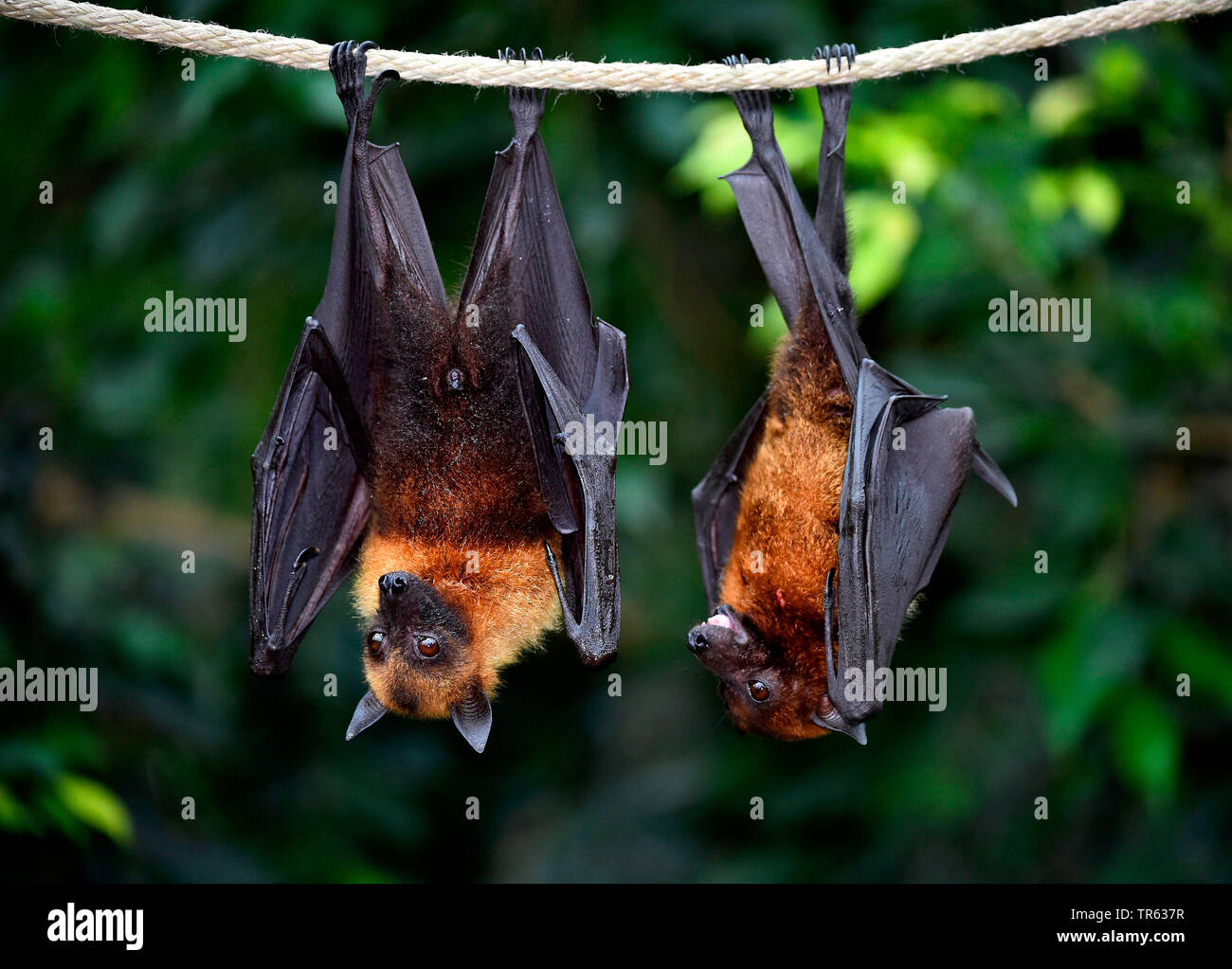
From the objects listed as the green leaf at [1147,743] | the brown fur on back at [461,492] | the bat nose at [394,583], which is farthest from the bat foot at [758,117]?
the green leaf at [1147,743]

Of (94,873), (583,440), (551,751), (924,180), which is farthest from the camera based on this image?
(551,751)

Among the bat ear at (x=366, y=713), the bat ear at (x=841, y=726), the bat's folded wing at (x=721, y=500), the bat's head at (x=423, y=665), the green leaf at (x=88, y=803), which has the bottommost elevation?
the green leaf at (x=88, y=803)

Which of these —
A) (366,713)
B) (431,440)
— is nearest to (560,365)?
(431,440)

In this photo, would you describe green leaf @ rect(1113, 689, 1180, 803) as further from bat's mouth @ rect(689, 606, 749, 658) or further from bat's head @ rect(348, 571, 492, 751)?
bat's head @ rect(348, 571, 492, 751)

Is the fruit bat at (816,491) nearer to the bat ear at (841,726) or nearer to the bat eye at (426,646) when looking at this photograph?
the bat ear at (841,726)

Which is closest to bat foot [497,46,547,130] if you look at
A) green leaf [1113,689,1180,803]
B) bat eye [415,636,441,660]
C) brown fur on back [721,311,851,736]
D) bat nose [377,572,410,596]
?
brown fur on back [721,311,851,736]

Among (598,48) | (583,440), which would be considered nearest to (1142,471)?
(598,48)

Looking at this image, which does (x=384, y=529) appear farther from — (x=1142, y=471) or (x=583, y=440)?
(x=1142, y=471)
